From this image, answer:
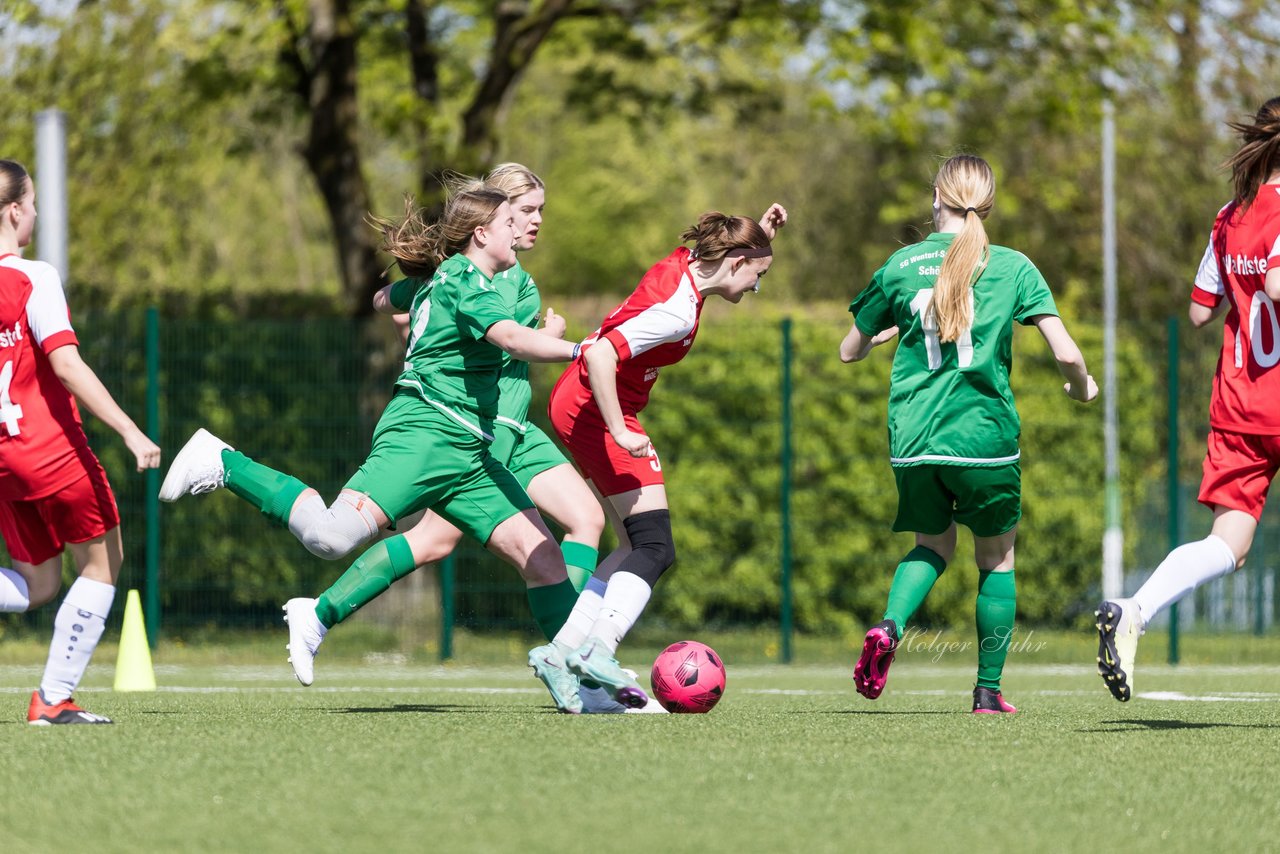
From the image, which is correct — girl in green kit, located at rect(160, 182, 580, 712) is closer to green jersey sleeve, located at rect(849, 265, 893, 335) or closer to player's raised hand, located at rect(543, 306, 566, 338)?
player's raised hand, located at rect(543, 306, 566, 338)

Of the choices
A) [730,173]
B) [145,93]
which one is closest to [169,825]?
[145,93]

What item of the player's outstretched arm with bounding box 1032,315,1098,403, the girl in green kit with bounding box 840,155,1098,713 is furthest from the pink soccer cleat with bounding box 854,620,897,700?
the player's outstretched arm with bounding box 1032,315,1098,403

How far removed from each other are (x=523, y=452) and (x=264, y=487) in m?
1.11

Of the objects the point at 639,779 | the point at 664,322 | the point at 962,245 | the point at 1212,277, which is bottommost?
the point at 639,779

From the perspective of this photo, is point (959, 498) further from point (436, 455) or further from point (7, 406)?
point (7, 406)

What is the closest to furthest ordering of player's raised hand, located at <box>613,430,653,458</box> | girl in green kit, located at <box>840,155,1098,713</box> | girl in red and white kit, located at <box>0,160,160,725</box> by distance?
girl in red and white kit, located at <box>0,160,160,725</box> < player's raised hand, located at <box>613,430,653,458</box> < girl in green kit, located at <box>840,155,1098,713</box>

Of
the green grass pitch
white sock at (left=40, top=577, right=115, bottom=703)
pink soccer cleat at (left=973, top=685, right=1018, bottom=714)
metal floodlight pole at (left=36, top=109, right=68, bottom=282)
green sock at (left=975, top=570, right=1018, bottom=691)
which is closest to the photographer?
the green grass pitch

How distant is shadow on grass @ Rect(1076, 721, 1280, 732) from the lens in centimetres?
627

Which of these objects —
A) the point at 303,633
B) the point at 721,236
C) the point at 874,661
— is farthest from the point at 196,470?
the point at 874,661

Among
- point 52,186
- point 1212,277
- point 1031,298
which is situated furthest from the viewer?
point 52,186

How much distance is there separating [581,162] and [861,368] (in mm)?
26626

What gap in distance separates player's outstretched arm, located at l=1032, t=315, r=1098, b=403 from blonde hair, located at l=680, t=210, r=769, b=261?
114cm

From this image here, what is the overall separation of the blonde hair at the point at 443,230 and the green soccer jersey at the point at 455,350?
4.3 inches

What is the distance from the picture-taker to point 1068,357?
6332 mm
